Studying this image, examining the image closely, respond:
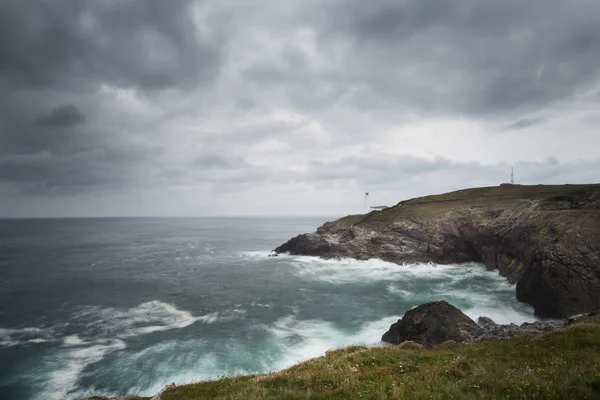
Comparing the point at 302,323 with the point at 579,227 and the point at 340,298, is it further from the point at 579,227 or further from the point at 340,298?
the point at 579,227

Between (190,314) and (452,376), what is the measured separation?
120 feet

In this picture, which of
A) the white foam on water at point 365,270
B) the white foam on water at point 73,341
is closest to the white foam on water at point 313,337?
the white foam on water at point 73,341

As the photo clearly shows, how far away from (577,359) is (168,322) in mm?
39276

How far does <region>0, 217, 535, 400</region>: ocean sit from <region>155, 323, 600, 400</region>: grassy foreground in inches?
524

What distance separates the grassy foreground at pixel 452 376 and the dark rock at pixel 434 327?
19.6 feet

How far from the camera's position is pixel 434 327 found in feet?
87.9

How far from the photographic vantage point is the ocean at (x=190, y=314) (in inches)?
1035

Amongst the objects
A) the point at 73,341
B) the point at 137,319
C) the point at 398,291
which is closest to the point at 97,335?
the point at 73,341

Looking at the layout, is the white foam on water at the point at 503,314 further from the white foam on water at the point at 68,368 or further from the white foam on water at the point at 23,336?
the white foam on water at the point at 23,336

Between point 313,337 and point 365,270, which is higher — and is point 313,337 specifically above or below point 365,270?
below

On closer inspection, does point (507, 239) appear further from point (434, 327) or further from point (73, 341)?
point (73, 341)

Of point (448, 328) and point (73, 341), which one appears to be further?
point (73, 341)

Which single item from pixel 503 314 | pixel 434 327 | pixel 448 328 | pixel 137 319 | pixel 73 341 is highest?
pixel 448 328

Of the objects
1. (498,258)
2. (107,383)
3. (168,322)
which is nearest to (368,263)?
(498,258)
